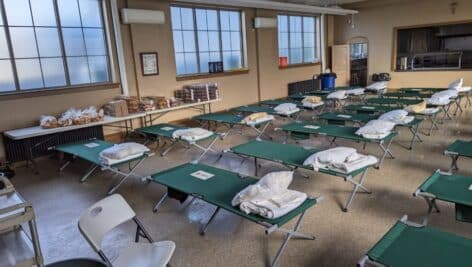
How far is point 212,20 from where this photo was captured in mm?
7688

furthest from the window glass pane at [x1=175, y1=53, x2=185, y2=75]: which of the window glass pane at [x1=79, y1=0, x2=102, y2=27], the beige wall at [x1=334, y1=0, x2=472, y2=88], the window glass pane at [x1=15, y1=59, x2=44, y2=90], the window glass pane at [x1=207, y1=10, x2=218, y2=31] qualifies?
the beige wall at [x1=334, y1=0, x2=472, y2=88]

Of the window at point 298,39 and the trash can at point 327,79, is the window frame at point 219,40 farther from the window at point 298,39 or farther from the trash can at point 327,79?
the trash can at point 327,79

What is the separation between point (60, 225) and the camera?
3131mm

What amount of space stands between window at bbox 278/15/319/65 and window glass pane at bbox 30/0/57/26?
5801 mm

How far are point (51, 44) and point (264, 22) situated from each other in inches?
198

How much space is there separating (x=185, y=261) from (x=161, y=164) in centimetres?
245

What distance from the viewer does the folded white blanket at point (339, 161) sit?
119 inches

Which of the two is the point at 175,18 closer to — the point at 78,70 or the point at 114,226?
the point at 78,70

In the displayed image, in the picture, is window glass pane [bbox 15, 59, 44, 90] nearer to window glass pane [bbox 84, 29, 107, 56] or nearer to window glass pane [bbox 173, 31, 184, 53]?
window glass pane [bbox 84, 29, 107, 56]

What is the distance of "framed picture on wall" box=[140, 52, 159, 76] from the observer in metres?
6.38

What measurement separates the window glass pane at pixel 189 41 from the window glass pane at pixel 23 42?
9.56 feet

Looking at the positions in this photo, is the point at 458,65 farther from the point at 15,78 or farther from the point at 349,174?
the point at 15,78

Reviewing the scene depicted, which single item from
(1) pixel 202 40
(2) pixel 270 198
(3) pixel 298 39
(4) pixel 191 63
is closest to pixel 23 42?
(4) pixel 191 63

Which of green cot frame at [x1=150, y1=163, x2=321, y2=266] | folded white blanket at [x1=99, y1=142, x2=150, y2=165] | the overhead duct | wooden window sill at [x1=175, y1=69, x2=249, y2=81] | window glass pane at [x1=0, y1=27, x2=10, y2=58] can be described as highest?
the overhead duct
